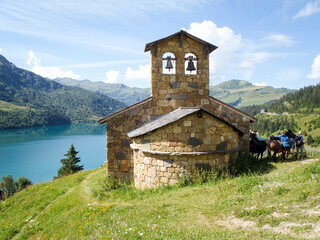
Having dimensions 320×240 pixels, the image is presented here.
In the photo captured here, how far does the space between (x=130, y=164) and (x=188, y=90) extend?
14.0ft

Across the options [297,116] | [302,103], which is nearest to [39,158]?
[297,116]

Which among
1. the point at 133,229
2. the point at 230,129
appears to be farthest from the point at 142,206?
the point at 230,129

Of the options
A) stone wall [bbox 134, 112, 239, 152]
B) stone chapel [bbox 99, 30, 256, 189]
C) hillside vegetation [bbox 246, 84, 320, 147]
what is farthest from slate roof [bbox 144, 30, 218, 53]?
hillside vegetation [bbox 246, 84, 320, 147]

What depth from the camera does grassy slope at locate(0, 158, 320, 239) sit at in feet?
14.1

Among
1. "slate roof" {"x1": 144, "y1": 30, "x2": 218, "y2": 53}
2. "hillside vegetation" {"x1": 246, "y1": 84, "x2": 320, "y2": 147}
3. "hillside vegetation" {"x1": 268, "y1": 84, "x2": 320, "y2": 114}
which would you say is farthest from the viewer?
"hillside vegetation" {"x1": 268, "y1": 84, "x2": 320, "y2": 114}

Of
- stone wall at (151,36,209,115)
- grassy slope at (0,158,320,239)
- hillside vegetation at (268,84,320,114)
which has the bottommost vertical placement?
grassy slope at (0,158,320,239)

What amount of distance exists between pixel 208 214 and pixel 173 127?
346cm

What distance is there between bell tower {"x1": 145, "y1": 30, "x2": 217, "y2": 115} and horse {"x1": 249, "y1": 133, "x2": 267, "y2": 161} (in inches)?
120

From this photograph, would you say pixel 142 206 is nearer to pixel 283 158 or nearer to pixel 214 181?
pixel 214 181

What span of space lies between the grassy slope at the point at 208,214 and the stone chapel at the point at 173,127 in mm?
906

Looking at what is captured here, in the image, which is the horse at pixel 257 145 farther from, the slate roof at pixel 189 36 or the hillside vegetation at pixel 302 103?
the hillside vegetation at pixel 302 103

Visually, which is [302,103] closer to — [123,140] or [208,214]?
[123,140]

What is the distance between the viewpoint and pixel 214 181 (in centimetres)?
784

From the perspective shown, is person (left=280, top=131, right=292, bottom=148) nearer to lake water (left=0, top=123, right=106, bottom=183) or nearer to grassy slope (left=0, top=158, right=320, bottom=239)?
grassy slope (left=0, top=158, right=320, bottom=239)
